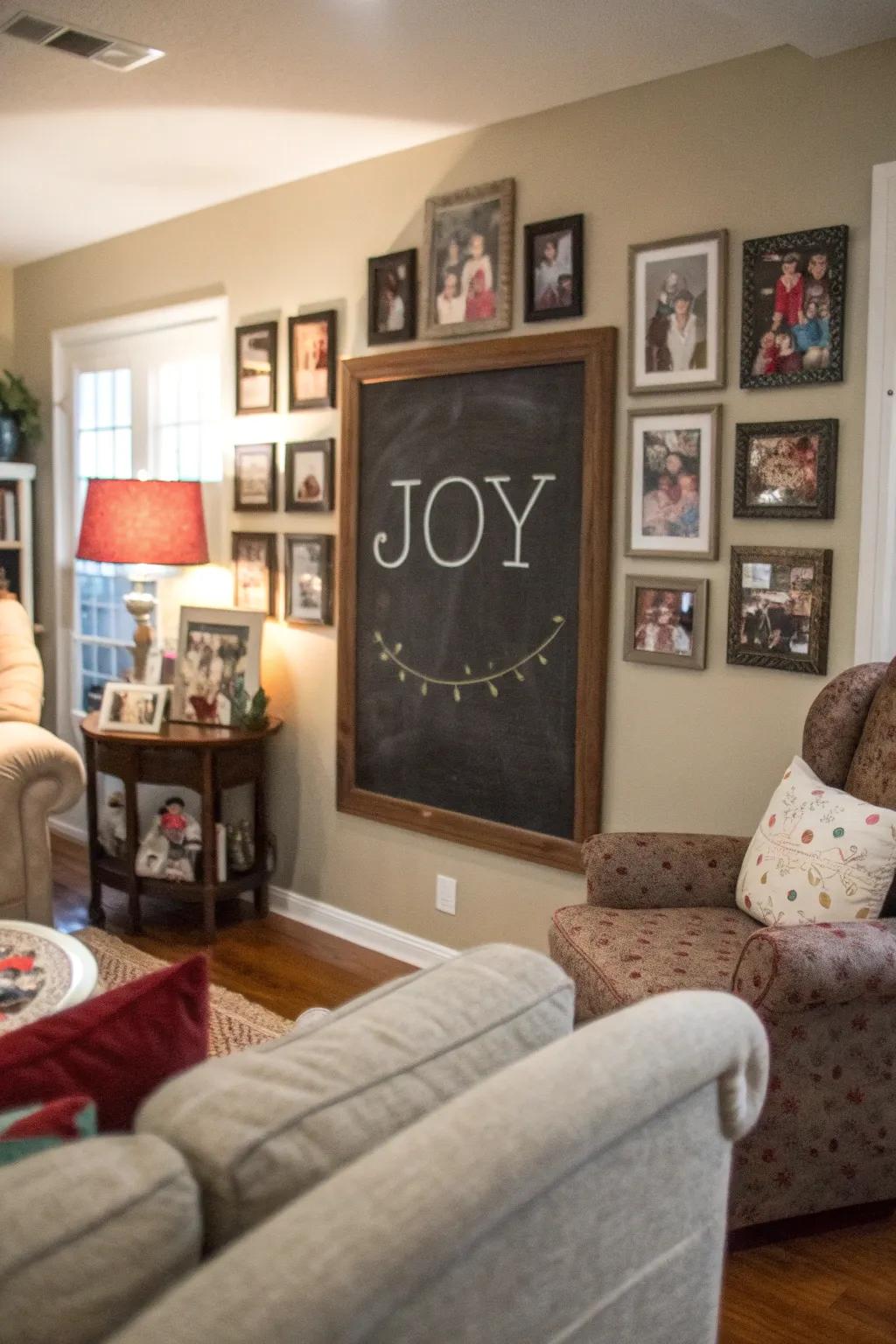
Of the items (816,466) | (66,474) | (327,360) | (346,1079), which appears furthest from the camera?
(66,474)

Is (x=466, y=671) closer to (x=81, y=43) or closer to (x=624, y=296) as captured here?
(x=624, y=296)

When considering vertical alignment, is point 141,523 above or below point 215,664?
above

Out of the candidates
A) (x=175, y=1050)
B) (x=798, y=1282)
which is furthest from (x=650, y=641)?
(x=175, y=1050)

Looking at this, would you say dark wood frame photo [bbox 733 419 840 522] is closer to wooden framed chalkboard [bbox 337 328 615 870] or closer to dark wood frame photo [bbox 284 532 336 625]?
wooden framed chalkboard [bbox 337 328 615 870]

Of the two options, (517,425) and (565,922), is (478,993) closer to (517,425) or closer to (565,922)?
(565,922)

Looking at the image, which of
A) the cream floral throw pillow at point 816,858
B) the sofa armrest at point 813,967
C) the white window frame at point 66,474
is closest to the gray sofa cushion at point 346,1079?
the sofa armrest at point 813,967

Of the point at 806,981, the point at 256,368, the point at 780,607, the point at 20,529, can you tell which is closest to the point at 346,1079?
the point at 806,981

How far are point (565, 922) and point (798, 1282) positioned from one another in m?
0.81

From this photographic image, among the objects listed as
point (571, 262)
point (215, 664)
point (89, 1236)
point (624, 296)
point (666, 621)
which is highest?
point (571, 262)

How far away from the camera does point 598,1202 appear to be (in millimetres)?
1068

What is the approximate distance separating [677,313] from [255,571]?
1878mm

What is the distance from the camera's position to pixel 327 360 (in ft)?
12.9

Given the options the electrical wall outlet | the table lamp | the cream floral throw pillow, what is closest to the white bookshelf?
the table lamp

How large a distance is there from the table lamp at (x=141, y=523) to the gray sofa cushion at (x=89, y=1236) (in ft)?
11.1
